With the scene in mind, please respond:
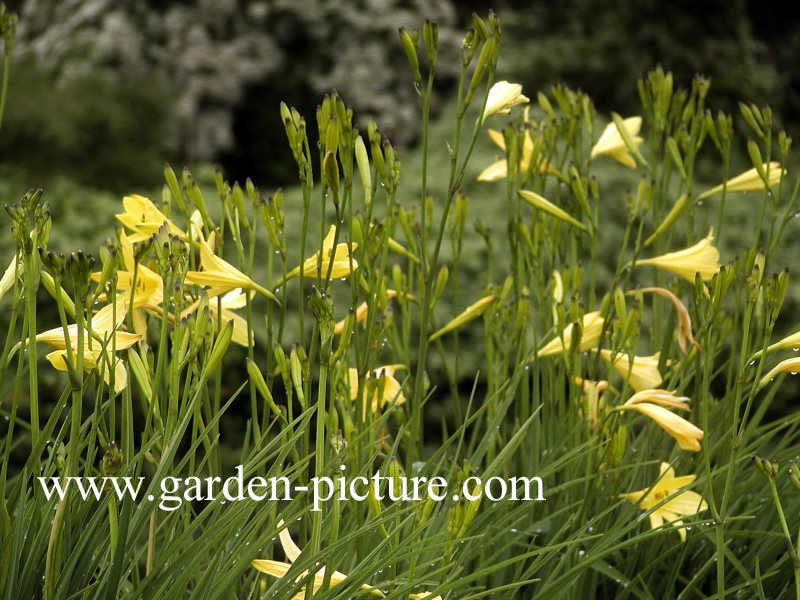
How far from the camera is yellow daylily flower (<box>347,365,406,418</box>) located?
1.53 metres

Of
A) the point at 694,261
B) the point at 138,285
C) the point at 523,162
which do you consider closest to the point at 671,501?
the point at 694,261

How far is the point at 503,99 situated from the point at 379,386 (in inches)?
17.5

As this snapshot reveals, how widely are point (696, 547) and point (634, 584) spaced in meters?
0.15

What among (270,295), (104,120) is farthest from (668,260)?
(104,120)

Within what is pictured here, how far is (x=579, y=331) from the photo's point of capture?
159 cm

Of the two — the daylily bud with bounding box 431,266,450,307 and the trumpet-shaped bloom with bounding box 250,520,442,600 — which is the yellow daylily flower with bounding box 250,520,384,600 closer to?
the trumpet-shaped bloom with bounding box 250,520,442,600

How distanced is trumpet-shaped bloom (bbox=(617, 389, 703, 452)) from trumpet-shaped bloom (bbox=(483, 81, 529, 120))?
45cm

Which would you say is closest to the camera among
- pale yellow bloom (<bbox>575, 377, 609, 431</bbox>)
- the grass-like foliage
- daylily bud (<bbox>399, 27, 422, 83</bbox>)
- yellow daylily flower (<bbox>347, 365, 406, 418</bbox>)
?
the grass-like foliage

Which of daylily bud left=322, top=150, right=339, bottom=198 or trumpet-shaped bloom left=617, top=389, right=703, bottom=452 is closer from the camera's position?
daylily bud left=322, top=150, right=339, bottom=198

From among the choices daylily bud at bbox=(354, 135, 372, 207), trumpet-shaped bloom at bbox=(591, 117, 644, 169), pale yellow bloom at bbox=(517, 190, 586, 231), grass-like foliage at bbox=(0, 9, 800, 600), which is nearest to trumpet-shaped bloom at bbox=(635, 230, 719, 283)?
grass-like foliage at bbox=(0, 9, 800, 600)

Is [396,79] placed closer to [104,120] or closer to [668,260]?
[104,120]

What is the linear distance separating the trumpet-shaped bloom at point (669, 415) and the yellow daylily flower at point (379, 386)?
333 millimetres

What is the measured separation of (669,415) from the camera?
4.91 feet

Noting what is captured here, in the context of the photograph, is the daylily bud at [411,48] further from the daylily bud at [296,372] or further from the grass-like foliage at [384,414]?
the daylily bud at [296,372]
